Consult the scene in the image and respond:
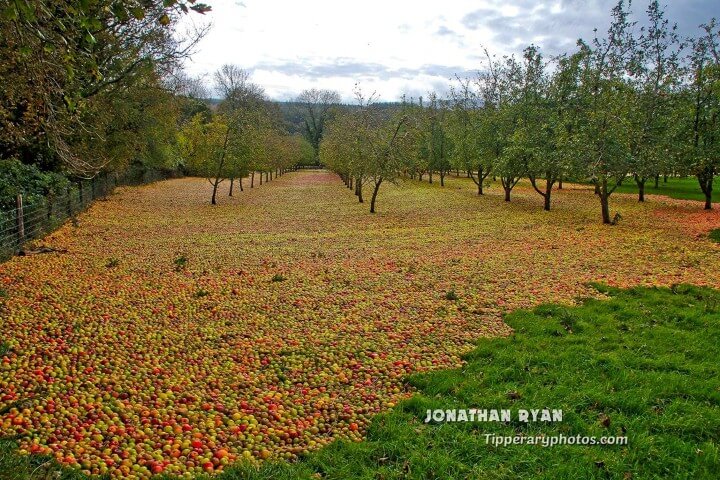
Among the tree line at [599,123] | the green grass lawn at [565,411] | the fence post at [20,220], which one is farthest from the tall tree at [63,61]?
the tree line at [599,123]

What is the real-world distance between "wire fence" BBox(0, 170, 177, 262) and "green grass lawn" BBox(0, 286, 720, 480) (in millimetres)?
9834

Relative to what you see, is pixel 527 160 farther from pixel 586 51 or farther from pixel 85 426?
pixel 85 426

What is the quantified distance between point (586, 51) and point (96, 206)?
25323mm

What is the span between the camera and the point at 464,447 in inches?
159

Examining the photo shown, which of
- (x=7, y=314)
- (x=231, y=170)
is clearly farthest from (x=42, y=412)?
(x=231, y=170)

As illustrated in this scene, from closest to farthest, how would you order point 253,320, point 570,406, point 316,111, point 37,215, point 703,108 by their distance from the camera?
1. point 570,406
2. point 253,320
3. point 37,215
4. point 703,108
5. point 316,111

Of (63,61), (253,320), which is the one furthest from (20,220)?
(253,320)

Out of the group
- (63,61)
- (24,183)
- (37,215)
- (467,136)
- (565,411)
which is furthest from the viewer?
(467,136)

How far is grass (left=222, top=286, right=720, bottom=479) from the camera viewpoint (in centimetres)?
376

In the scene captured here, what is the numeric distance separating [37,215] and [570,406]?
15888 mm

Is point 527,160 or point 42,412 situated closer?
point 42,412

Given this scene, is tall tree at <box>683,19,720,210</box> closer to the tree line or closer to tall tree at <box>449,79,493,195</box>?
the tree line

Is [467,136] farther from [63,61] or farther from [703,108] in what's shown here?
[63,61]

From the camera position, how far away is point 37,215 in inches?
554
